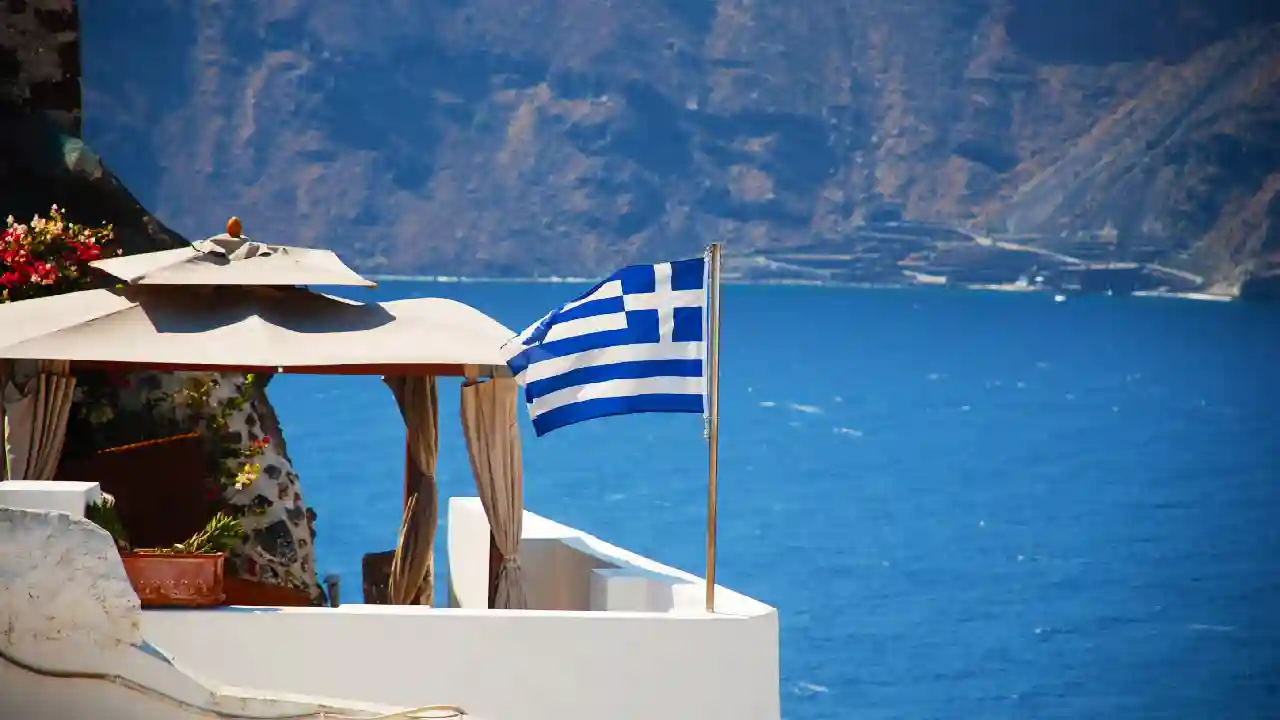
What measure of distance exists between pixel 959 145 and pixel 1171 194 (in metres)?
13.1

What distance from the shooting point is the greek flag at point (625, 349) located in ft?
29.6

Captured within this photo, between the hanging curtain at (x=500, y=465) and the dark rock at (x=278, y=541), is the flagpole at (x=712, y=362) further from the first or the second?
the dark rock at (x=278, y=541)

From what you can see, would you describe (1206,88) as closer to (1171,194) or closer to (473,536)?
(1171,194)

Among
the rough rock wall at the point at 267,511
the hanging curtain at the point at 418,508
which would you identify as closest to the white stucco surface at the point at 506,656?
the hanging curtain at the point at 418,508

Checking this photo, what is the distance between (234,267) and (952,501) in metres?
66.1

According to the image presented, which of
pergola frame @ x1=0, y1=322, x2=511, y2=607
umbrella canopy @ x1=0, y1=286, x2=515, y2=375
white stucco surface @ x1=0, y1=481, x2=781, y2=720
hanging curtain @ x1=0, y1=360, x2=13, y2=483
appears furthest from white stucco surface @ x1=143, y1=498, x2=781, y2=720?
hanging curtain @ x1=0, y1=360, x2=13, y2=483

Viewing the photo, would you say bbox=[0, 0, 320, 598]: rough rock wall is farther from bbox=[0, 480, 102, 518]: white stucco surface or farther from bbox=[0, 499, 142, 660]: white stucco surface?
bbox=[0, 499, 142, 660]: white stucco surface

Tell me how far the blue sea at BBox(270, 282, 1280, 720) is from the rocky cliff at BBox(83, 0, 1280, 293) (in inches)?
250

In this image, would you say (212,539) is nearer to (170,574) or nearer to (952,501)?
(170,574)

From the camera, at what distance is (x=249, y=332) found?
949 cm

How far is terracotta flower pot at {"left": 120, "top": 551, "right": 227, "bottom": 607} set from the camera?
8172 millimetres

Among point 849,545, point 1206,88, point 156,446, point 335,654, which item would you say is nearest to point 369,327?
point 156,446

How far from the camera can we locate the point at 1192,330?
124875 mm

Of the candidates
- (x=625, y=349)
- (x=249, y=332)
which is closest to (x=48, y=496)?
(x=249, y=332)
